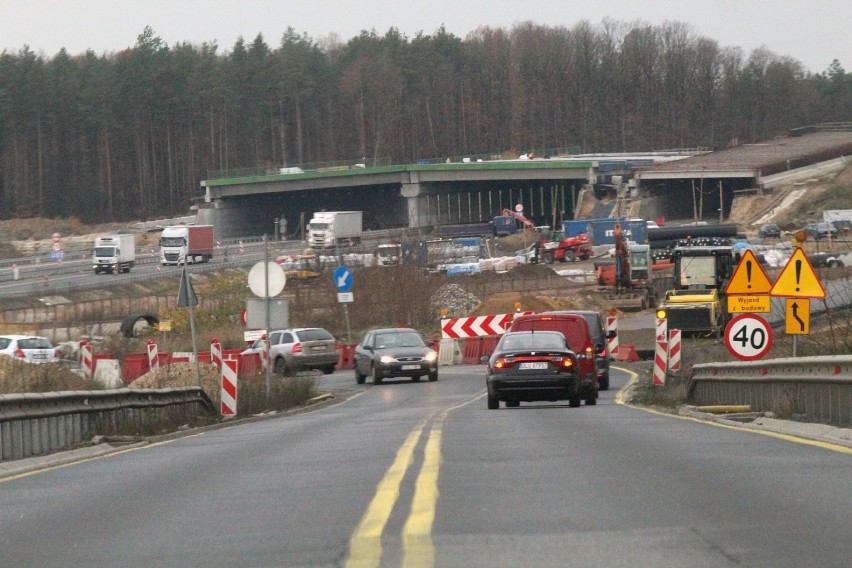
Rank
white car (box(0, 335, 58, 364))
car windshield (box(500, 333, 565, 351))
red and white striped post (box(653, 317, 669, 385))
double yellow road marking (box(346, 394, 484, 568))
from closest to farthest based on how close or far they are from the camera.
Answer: double yellow road marking (box(346, 394, 484, 568))
car windshield (box(500, 333, 565, 351))
red and white striped post (box(653, 317, 669, 385))
white car (box(0, 335, 58, 364))

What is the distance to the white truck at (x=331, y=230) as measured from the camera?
103 metres

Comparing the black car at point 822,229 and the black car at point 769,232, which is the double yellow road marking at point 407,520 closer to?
the black car at point 822,229

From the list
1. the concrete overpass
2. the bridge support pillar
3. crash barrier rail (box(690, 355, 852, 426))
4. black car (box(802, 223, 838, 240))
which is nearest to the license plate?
crash barrier rail (box(690, 355, 852, 426))

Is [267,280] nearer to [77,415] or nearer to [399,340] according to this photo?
[77,415]

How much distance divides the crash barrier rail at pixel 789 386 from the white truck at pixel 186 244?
71685mm

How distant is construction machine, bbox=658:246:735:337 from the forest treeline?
99.3 m

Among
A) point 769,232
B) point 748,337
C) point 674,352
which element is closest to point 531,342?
point 748,337

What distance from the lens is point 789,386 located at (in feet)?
57.7

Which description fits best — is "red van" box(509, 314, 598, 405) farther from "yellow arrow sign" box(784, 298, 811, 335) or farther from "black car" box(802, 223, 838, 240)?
"black car" box(802, 223, 838, 240)

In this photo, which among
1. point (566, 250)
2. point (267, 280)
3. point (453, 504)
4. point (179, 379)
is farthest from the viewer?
point (566, 250)

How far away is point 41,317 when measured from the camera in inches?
2618

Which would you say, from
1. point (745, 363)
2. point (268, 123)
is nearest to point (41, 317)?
point (745, 363)

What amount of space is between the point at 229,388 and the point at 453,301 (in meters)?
43.4

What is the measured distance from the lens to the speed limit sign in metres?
20.2
